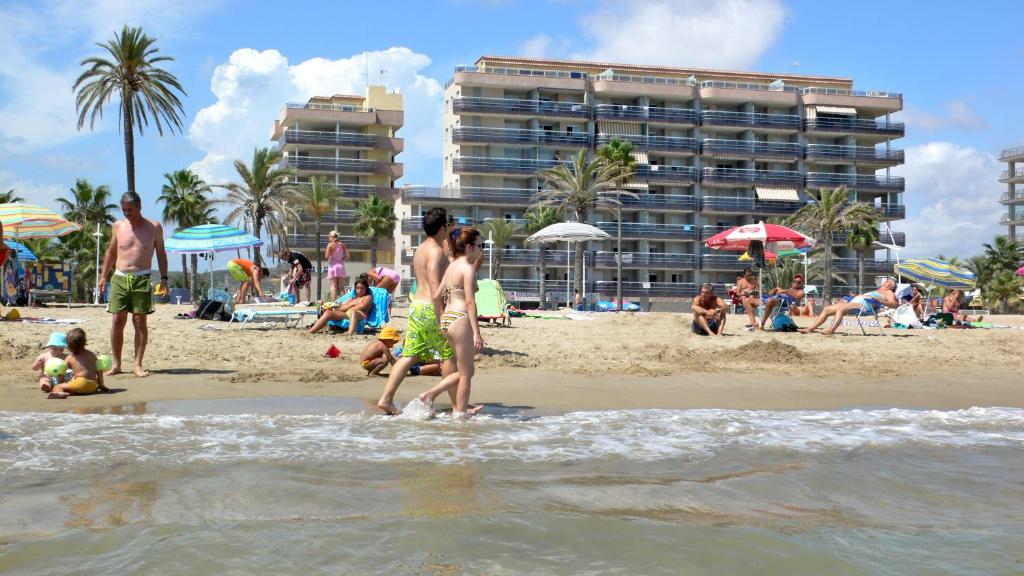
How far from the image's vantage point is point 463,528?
133 inches

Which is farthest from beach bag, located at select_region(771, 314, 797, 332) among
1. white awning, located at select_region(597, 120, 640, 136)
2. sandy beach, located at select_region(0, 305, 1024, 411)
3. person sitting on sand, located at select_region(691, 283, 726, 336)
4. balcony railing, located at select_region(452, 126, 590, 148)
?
white awning, located at select_region(597, 120, 640, 136)

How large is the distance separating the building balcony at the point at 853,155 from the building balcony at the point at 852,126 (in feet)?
4.03

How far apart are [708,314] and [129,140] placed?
22.2m

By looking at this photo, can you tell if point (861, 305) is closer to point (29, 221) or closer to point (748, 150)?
point (29, 221)

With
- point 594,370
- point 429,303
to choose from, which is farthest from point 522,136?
point 429,303

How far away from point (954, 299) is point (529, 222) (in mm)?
40658

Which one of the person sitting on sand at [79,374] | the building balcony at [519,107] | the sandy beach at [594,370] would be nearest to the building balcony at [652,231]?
the building balcony at [519,107]

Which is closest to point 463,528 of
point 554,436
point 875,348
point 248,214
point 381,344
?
point 554,436

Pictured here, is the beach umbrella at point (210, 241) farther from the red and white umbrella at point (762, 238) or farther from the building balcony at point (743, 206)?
the building balcony at point (743, 206)

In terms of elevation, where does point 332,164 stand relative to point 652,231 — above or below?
above

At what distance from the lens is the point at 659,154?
61625 mm

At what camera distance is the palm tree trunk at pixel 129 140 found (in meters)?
28.8

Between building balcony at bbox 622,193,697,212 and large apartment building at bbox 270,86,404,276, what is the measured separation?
56.1ft

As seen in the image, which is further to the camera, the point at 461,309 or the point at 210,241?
the point at 210,241
